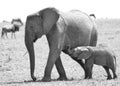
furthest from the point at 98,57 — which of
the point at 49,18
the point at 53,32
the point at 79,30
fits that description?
the point at 49,18

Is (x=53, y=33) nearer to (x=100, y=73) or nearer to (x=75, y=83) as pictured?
(x=75, y=83)

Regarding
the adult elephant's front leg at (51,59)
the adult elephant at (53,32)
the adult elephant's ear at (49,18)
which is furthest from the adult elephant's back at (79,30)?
the adult elephant's front leg at (51,59)

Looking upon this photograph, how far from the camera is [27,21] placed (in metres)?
11.0

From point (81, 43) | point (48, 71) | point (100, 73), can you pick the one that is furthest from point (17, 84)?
point (100, 73)

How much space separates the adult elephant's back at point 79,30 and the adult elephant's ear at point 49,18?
30cm

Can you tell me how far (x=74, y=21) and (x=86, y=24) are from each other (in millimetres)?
570

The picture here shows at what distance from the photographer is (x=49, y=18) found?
11.1 meters

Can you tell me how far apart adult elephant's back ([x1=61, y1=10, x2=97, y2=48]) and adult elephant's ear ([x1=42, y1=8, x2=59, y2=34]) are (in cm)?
30

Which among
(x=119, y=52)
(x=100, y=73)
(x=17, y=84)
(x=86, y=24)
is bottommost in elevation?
(x=119, y=52)

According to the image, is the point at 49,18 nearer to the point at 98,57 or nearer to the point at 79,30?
the point at 79,30

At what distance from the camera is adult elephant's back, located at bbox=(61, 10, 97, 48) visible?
1150 cm

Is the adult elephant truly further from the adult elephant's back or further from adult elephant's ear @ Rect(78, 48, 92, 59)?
adult elephant's ear @ Rect(78, 48, 92, 59)

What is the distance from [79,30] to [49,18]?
1.10 metres

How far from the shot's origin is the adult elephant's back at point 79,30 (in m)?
11.5
